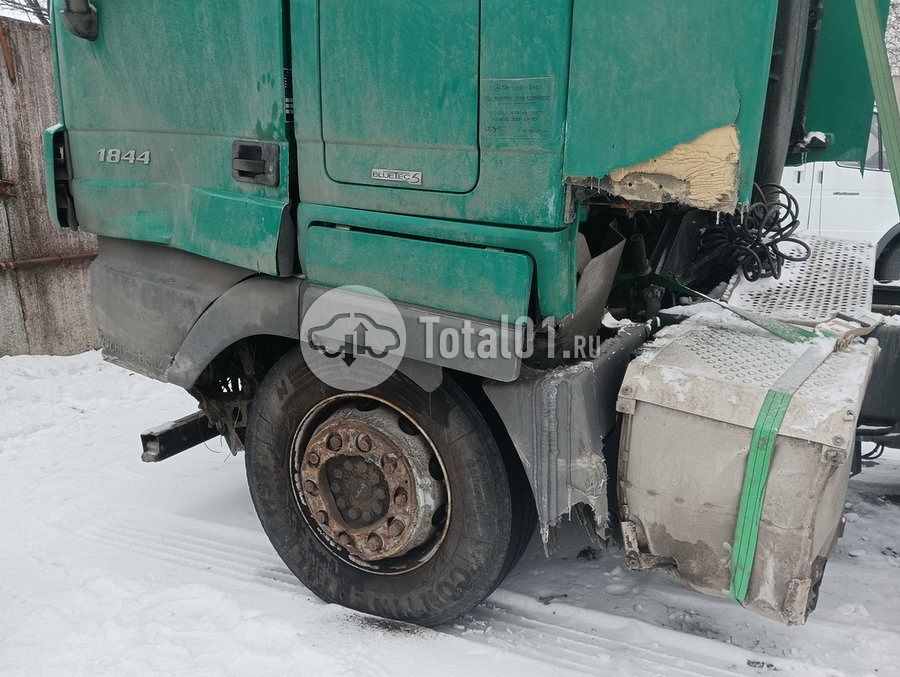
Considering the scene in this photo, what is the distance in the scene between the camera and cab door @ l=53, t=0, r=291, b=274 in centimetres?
258

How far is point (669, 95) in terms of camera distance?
1979 millimetres

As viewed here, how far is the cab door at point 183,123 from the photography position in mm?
2582

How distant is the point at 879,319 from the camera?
2654 millimetres

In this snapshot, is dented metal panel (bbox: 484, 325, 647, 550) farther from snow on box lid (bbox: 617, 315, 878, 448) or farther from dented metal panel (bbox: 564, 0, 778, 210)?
dented metal panel (bbox: 564, 0, 778, 210)

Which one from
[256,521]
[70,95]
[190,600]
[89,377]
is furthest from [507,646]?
[89,377]

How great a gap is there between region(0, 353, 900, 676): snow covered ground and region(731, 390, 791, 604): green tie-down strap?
0.56 m

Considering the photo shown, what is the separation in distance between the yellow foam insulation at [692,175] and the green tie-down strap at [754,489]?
554 millimetres

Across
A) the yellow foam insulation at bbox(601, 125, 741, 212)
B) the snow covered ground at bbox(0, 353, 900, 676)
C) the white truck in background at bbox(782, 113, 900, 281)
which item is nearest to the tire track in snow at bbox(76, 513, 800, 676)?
the snow covered ground at bbox(0, 353, 900, 676)

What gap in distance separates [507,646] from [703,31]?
2054mm

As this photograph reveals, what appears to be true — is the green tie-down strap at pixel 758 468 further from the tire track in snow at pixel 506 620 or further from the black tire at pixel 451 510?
the black tire at pixel 451 510

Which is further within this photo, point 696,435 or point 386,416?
point 386,416

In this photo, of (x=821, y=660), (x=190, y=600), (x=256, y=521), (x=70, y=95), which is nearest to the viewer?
(x=821, y=660)

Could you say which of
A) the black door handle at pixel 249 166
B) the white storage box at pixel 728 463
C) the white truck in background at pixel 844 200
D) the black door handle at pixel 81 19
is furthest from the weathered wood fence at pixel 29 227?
the white truck in background at pixel 844 200

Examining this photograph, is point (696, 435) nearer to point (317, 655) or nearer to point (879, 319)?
point (879, 319)
